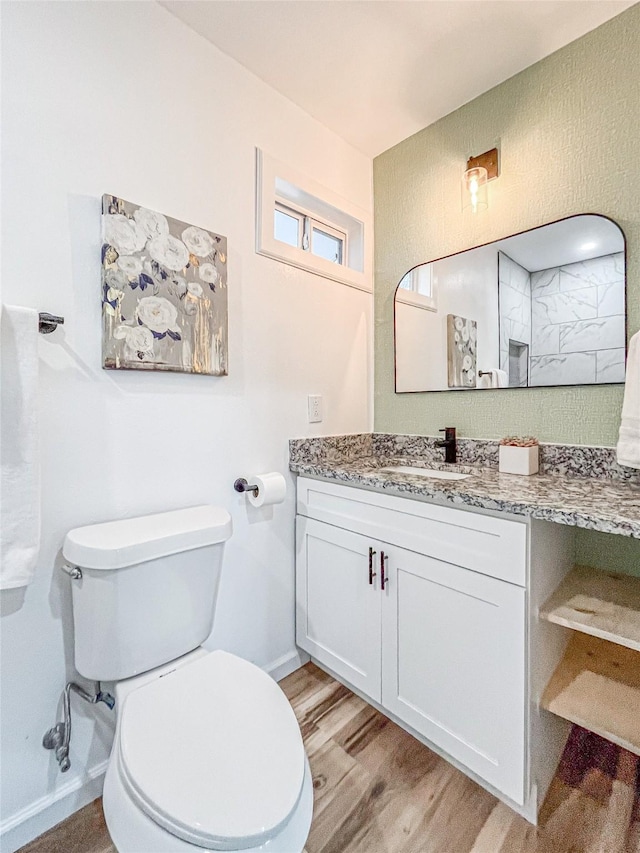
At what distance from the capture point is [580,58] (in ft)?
4.50

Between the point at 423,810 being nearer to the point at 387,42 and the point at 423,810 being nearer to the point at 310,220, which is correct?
the point at 310,220

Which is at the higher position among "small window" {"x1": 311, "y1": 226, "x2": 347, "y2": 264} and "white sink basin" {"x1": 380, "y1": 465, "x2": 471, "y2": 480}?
"small window" {"x1": 311, "y1": 226, "x2": 347, "y2": 264}

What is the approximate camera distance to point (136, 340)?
120 centimetres

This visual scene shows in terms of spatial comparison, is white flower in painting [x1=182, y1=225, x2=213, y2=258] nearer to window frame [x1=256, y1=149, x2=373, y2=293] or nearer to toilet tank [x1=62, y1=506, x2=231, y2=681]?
window frame [x1=256, y1=149, x2=373, y2=293]

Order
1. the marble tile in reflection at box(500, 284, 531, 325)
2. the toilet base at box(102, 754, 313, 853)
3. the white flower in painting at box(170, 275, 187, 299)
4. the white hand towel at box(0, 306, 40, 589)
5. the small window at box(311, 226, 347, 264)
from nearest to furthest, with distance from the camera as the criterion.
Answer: the toilet base at box(102, 754, 313, 853) < the white hand towel at box(0, 306, 40, 589) < the white flower in painting at box(170, 275, 187, 299) < the marble tile in reflection at box(500, 284, 531, 325) < the small window at box(311, 226, 347, 264)

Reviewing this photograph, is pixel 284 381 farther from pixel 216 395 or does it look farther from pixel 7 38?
pixel 7 38

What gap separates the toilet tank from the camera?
997 mm

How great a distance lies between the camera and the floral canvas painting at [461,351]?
166 centimetres

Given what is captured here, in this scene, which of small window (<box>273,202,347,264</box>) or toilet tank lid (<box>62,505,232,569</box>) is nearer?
toilet tank lid (<box>62,505,232,569</box>)

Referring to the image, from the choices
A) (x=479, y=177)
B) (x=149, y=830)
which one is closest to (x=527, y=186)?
(x=479, y=177)

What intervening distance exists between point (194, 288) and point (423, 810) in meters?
1.71

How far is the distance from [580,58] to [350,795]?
2499 mm

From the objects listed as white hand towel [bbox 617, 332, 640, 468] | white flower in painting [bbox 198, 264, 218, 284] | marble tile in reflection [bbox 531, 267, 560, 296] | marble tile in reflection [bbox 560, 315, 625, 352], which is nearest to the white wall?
white flower in painting [bbox 198, 264, 218, 284]

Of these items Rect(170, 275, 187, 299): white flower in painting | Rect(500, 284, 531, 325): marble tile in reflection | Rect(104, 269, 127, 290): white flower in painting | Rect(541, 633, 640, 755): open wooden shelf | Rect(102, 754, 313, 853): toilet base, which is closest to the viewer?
Rect(102, 754, 313, 853): toilet base
